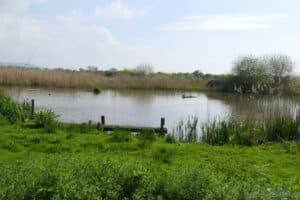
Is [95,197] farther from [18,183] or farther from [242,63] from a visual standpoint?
[242,63]

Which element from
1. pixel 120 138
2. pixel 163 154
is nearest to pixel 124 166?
pixel 163 154

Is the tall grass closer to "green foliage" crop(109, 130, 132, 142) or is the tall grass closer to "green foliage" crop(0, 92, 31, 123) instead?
"green foliage" crop(109, 130, 132, 142)

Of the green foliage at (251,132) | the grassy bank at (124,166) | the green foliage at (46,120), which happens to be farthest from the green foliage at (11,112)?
the green foliage at (251,132)

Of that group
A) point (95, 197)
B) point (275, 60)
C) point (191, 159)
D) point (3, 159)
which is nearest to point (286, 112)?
point (191, 159)

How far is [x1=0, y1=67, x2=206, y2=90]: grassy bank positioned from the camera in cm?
3398

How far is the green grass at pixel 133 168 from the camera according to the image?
12.9 feet

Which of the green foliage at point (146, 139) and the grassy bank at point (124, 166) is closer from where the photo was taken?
the grassy bank at point (124, 166)

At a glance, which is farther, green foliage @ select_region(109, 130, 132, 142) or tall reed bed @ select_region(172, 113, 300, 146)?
tall reed bed @ select_region(172, 113, 300, 146)

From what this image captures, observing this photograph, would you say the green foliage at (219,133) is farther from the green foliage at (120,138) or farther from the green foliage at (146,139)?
the green foliage at (120,138)

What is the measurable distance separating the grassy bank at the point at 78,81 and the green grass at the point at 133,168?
23177mm

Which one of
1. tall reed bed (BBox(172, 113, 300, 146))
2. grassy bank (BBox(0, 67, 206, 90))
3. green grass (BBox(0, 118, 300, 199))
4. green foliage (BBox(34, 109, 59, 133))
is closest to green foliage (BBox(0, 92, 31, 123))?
green foliage (BBox(34, 109, 59, 133))

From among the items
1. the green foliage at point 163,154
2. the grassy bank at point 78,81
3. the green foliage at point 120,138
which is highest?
the grassy bank at point 78,81

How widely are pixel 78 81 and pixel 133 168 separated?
3221 centimetres

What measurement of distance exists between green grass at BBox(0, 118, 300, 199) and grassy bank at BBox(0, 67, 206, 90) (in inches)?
912
